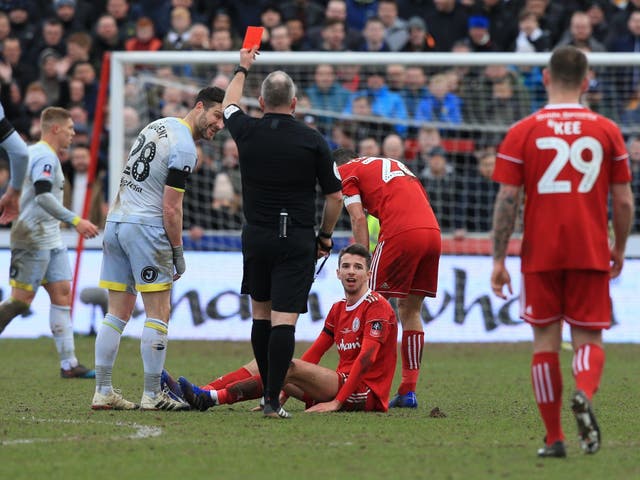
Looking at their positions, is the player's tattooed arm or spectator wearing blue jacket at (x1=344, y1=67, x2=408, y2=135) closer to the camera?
the player's tattooed arm

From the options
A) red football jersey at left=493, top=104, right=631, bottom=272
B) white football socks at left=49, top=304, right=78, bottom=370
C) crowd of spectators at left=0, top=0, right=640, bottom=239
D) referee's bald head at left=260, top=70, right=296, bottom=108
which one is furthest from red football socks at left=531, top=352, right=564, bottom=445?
crowd of spectators at left=0, top=0, right=640, bottom=239

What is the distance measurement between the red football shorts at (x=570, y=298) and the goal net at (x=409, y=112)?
33.7ft

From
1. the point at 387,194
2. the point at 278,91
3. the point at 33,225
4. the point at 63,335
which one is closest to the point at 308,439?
the point at 278,91

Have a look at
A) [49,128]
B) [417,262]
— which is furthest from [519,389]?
[49,128]

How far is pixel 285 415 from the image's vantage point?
27.4ft

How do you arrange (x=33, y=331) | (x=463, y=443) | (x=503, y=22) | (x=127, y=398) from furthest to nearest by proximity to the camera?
(x=503, y=22) < (x=33, y=331) < (x=127, y=398) < (x=463, y=443)

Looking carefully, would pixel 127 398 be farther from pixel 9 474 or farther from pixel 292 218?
pixel 9 474

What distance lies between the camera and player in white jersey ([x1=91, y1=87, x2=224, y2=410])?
28.3ft

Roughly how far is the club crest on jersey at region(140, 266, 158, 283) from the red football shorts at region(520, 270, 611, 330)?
9.97 ft

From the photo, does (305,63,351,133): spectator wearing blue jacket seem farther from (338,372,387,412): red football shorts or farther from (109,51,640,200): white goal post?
(338,372,387,412): red football shorts

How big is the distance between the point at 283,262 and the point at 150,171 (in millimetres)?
1242

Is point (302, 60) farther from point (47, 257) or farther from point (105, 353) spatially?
point (105, 353)

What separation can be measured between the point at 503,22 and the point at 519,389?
32.8ft

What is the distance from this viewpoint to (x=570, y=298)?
261 inches
